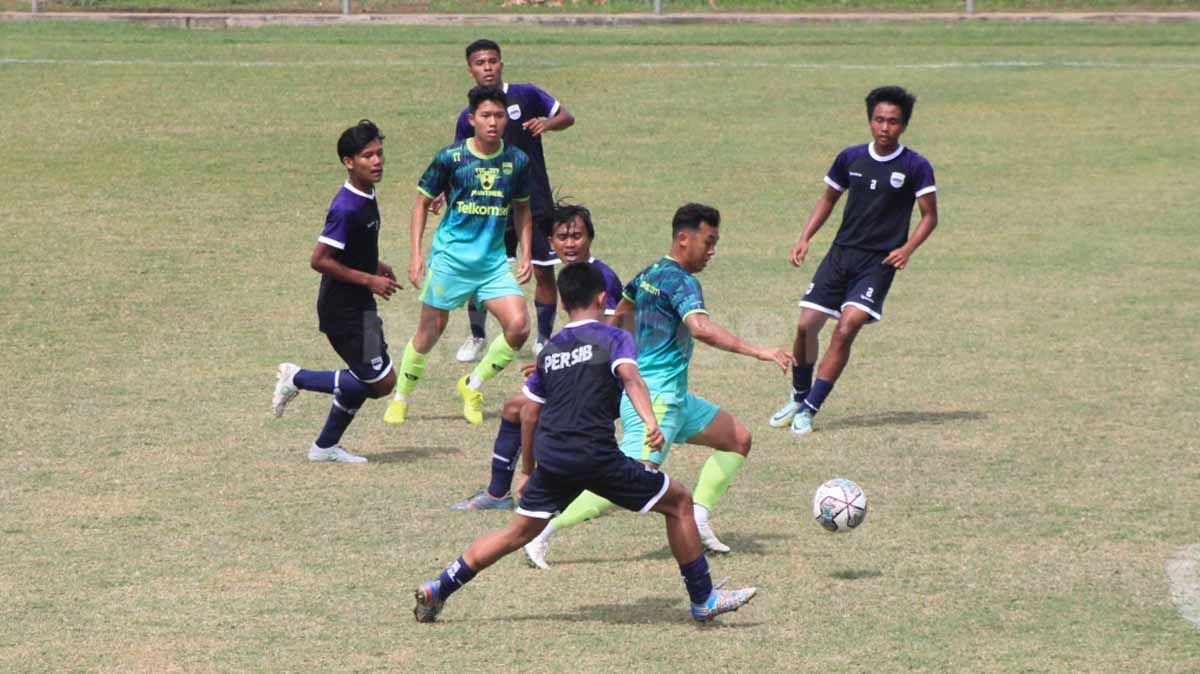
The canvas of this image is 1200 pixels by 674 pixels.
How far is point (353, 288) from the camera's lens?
11.8 metres

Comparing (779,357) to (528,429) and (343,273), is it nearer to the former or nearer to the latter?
(528,429)

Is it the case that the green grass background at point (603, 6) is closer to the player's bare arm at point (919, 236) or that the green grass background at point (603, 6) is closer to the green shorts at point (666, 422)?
the player's bare arm at point (919, 236)

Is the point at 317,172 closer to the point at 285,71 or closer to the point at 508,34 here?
the point at 285,71

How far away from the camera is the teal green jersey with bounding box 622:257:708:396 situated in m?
9.65

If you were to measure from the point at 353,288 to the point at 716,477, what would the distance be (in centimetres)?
312

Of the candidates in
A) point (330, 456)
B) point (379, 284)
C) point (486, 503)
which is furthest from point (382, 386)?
point (486, 503)

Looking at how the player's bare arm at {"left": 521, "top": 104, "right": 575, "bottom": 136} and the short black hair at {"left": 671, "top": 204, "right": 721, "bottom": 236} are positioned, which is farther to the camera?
the player's bare arm at {"left": 521, "top": 104, "right": 575, "bottom": 136}

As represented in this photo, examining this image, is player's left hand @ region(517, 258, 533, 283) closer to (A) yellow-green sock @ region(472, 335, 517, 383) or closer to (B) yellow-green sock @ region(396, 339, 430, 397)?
(A) yellow-green sock @ region(472, 335, 517, 383)

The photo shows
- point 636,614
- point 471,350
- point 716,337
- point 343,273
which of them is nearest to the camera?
point 636,614

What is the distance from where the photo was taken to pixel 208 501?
10.9m

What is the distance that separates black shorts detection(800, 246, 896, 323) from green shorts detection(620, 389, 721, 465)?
3347 mm

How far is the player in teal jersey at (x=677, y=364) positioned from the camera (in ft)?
31.4

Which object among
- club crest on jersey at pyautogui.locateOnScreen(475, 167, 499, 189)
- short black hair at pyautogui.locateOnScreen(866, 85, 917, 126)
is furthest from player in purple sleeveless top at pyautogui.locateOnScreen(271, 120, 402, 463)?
short black hair at pyautogui.locateOnScreen(866, 85, 917, 126)

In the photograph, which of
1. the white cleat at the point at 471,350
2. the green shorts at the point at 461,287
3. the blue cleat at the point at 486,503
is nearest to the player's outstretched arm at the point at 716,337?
the blue cleat at the point at 486,503
